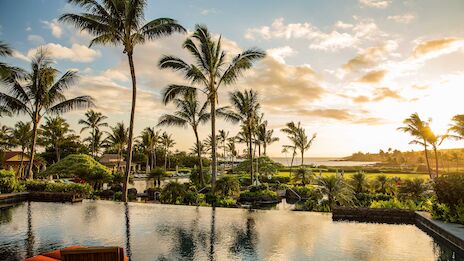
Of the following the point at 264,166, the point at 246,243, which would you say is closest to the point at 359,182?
the point at 264,166

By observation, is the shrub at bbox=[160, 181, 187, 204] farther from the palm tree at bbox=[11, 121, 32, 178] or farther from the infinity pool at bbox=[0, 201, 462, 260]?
the palm tree at bbox=[11, 121, 32, 178]

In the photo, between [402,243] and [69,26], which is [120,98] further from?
[402,243]

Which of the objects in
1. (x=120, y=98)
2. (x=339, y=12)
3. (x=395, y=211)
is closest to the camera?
(x=395, y=211)

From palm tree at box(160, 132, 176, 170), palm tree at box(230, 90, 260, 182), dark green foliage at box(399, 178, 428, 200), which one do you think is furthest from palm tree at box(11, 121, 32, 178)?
dark green foliage at box(399, 178, 428, 200)

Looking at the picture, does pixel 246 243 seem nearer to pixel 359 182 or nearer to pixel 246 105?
pixel 359 182

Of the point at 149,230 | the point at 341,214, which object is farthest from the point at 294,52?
the point at 149,230

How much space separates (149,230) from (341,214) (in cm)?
749

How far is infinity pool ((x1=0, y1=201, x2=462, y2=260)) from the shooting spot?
783cm

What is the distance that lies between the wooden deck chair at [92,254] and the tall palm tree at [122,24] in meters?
13.6

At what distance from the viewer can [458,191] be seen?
9961 millimetres

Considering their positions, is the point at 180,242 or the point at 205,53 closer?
the point at 180,242

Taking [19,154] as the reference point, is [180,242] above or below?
below

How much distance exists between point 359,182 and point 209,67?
48.1 feet

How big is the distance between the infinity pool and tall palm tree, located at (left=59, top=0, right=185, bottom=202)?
19.6 feet
